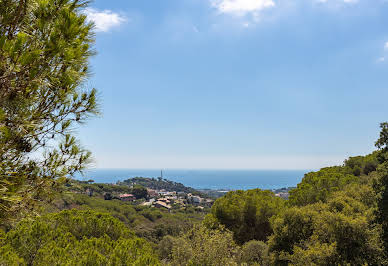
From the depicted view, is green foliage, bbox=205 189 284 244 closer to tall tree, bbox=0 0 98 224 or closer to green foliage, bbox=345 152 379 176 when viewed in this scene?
green foliage, bbox=345 152 379 176

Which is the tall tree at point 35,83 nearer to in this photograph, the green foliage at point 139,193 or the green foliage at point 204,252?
the green foliage at point 204,252

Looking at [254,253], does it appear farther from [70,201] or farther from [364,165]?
[364,165]

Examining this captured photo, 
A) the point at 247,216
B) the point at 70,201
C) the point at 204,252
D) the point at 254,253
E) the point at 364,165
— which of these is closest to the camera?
the point at 70,201

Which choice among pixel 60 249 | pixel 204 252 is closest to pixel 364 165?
pixel 204 252

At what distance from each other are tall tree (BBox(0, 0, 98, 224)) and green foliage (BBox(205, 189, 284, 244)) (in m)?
14.4

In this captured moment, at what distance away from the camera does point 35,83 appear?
2715 mm

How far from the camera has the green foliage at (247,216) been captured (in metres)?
16.5

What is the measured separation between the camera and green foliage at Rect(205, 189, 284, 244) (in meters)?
16.5

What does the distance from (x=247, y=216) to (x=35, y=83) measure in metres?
16.7

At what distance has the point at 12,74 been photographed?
2.54 meters

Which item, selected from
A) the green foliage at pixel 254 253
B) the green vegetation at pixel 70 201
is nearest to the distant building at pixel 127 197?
the green vegetation at pixel 70 201

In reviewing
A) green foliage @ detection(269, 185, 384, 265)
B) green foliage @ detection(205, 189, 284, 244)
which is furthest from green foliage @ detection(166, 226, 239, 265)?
green foliage @ detection(205, 189, 284, 244)

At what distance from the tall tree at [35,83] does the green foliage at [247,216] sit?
14438mm

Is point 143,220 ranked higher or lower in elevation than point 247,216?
lower
